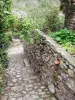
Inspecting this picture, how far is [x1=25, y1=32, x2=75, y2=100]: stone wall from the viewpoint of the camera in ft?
15.3

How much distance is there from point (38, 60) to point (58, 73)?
226 centimetres

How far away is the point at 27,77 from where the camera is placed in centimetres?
762

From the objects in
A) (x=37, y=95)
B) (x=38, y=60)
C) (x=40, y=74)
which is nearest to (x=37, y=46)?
(x=38, y=60)

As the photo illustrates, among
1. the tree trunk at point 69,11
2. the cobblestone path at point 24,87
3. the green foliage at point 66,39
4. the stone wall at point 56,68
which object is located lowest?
the cobblestone path at point 24,87

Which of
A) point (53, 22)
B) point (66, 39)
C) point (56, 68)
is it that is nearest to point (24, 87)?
point (56, 68)

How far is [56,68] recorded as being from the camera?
18.1 ft

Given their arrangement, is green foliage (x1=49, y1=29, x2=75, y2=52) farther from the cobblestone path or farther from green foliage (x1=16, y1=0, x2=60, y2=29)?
the cobblestone path

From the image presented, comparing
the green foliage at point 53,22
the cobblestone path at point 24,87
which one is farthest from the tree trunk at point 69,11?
the cobblestone path at point 24,87

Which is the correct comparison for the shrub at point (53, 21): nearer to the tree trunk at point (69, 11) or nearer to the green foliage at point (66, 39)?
the tree trunk at point (69, 11)

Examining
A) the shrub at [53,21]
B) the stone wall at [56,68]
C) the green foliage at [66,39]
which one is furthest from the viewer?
the shrub at [53,21]

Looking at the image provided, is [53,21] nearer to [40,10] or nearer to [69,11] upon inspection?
[69,11]

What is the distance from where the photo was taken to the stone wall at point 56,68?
15.3 ft

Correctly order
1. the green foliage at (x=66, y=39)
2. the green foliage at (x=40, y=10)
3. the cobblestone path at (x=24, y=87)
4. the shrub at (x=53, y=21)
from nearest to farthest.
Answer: the green foliage at (x=66, y=39)
the cobblestone path at (x=24, y=87)
the shrub at (x=53, y=21)
the green foliage at (x=40, y=10)

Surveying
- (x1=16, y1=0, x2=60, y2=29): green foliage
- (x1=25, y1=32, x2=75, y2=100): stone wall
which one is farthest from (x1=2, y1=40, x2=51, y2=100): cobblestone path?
(x1=16, y1=0, x2=60, y2=29): green foliage
